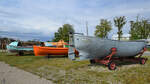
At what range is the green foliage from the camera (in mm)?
34094

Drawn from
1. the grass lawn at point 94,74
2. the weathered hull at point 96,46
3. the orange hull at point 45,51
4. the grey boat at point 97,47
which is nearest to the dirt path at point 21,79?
the grass lawn at point 94,74

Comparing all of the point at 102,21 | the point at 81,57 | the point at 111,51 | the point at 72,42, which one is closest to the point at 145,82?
the point at 111,51

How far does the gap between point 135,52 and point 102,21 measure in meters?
33.0

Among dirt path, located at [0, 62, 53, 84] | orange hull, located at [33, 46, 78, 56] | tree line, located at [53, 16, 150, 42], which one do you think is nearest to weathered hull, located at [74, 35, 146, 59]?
dirt path, located at [0, 62, 53, 84]

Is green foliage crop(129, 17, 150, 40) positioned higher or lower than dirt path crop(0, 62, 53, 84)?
higher

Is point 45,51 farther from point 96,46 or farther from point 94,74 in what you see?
point 94,74

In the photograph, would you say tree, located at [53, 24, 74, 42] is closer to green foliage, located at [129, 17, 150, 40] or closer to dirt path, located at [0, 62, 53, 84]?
green foliage, located at [129, 17, 150, 40]

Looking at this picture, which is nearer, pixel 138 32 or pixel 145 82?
pixel 145 82

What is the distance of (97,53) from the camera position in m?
6.27

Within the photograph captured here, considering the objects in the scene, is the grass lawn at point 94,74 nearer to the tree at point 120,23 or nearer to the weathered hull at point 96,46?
the weathered hull at point 96,46

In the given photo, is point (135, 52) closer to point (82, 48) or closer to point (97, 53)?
point (97, 53)

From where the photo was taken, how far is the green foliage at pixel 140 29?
3409 centimetres

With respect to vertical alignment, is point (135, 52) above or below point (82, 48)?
below

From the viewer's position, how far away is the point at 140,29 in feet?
115
